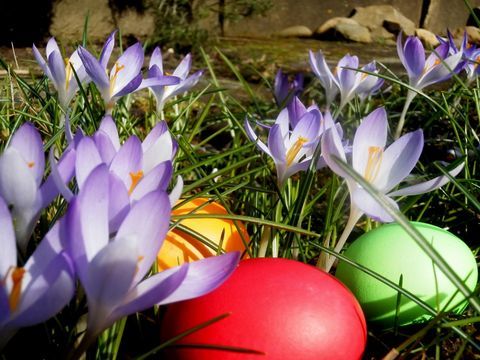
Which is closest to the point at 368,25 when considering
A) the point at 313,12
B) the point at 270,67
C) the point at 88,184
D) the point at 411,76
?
the point at 313,12

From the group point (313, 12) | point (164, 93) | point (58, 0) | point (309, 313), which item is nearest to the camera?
point (309, 313)

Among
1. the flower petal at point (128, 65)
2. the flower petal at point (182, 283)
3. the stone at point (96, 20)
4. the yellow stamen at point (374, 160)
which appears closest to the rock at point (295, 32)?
the stone at point (96, 20)

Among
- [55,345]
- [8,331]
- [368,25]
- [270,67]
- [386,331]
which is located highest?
[8,331]

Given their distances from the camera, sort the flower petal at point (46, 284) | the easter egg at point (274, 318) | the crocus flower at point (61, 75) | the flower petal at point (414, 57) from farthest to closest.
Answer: the flower petal at point (414, 57), the crocus flower at point (61, 75), the easter egg at point (274, 318), the flower petal at point (46, 284)

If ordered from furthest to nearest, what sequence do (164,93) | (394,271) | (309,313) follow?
(164,93), (394,271), (309,313)

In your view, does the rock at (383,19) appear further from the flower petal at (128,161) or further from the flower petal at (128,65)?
the flower petal at (128,161)

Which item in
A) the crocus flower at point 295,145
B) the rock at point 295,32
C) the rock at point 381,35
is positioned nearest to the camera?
the crocus flower at point 295,145

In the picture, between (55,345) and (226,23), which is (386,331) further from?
(226,23)
